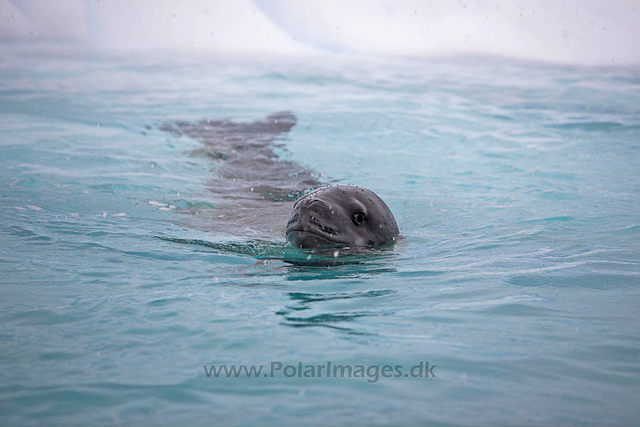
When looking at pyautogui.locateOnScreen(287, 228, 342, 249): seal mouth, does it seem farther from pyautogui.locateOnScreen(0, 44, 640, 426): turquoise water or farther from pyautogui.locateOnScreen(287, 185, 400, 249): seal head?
pyautogui.locateOnScreen(0, 44, 640, 426): turquoise water

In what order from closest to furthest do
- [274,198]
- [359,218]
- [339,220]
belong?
[339,220], [359,218], [274,198]

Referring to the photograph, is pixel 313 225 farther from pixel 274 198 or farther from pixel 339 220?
pixel 274 198

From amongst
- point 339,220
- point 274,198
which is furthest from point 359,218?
point 274,198

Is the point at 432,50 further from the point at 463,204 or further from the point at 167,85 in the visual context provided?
the point at 463,204

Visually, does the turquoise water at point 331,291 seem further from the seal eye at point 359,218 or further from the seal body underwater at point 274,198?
the seal eye at point 359,218

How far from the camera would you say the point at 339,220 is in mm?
5293

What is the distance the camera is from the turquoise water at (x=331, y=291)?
113 inches

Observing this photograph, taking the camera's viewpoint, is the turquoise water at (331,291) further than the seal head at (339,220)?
No

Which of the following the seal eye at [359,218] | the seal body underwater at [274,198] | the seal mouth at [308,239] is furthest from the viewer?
the seal eye at [359,218]

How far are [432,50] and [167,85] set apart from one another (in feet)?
35.3

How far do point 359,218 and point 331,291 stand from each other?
1178 mm

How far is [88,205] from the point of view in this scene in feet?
24.4

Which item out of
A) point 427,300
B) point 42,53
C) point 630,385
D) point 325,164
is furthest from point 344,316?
point 42,53

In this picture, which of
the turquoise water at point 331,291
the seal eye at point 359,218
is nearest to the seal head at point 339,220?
the seal eye at point 359,218
